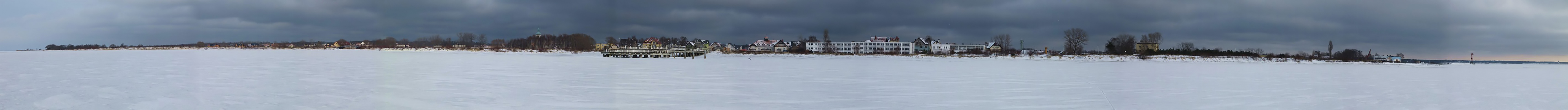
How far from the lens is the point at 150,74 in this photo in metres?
15.2

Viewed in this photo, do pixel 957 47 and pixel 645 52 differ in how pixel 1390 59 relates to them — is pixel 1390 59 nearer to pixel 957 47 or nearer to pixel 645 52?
pixel 645 52

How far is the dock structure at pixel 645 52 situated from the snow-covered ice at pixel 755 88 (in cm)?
1703

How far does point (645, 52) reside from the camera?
131ft

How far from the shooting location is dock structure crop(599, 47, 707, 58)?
131ft

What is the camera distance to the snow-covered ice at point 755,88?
8.28 meters

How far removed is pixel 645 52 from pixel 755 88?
29.5 metres

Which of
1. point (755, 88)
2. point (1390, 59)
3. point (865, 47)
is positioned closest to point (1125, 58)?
point (1390, 59)

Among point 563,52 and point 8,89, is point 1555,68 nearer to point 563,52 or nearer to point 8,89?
point 8,89

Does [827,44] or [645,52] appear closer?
[645,52]

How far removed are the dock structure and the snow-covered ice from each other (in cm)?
1703

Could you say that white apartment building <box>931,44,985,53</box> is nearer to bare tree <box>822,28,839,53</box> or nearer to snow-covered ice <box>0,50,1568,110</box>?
Answer: bare tree <box>822,28,839,53</box>

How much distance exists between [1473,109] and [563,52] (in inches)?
2599

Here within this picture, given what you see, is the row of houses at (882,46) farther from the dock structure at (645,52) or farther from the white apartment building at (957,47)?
the dock structure at (645,52)

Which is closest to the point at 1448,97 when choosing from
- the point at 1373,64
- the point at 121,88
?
the point at 121,88
